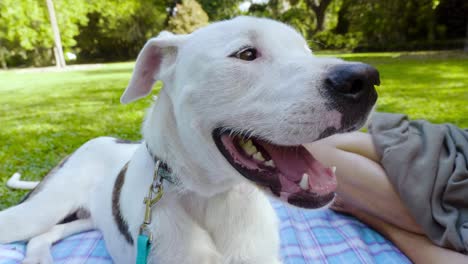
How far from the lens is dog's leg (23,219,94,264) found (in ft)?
8.82

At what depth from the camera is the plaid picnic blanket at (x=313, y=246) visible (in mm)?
2725

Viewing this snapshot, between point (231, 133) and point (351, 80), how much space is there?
24.8 inches

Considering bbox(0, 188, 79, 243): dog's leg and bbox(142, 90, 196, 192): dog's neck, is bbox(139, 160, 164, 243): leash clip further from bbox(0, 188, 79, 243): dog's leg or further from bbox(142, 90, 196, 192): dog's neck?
bbox(0, 188, 79, 243): dog's leg

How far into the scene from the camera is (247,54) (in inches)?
75.4

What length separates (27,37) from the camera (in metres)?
28.5

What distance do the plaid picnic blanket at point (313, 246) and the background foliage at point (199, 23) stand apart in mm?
14948

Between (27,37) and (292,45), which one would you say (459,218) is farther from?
(27,37)

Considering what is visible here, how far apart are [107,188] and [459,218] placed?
96.4 inches

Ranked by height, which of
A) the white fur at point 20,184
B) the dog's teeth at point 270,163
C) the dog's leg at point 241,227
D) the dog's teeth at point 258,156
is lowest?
the white fur at point 20,184

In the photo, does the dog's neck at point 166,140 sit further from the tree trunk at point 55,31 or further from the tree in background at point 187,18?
the tree trunk at point 55,31

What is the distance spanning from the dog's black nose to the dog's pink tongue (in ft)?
1.57

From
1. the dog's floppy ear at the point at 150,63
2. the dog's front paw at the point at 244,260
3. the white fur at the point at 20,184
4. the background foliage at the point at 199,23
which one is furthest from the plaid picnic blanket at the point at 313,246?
the background foliage at the point at 199,23

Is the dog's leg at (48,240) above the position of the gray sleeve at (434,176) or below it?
below

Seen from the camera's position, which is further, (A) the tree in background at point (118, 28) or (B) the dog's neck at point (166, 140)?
(A) the tree in background at point (118, 28)
